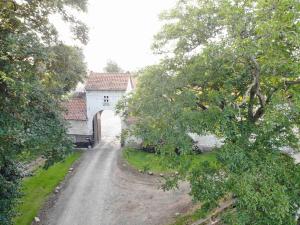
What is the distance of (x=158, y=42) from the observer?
13.3m

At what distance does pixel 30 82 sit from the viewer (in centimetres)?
1178

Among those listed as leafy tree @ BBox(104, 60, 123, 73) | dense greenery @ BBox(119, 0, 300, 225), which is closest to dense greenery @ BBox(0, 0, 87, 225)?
dense greenery @ BBox(119, 0, 300, 225)

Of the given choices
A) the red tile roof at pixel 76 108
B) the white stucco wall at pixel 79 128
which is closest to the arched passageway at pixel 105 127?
the white stucco wall at pixel 79 128

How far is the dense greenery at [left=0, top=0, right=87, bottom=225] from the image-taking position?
36.7 ft

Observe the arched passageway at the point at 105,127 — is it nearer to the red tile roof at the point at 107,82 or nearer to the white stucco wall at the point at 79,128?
the white stucco wall at the point at 79,128

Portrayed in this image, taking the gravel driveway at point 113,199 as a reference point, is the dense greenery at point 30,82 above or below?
above

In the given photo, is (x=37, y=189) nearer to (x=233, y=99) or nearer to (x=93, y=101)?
(x=93, y=101)

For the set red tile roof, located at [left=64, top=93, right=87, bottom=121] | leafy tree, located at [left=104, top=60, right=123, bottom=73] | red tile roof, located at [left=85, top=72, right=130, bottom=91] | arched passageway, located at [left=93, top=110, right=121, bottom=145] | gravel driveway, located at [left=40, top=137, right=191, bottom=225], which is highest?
leafy tree, located at [left=104, top=60, right=123, bottom=73]

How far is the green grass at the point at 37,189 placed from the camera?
18.0 metres

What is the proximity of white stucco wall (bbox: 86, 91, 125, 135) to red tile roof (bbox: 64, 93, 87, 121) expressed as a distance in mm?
662

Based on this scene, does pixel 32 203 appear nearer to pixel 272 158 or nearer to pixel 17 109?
pixel 17 109

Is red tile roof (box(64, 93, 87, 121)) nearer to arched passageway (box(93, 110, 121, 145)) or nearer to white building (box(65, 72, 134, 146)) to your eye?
white building (box(65, 72, 134, 146))

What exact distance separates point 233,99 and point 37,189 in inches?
609

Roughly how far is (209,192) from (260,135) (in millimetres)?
2688
